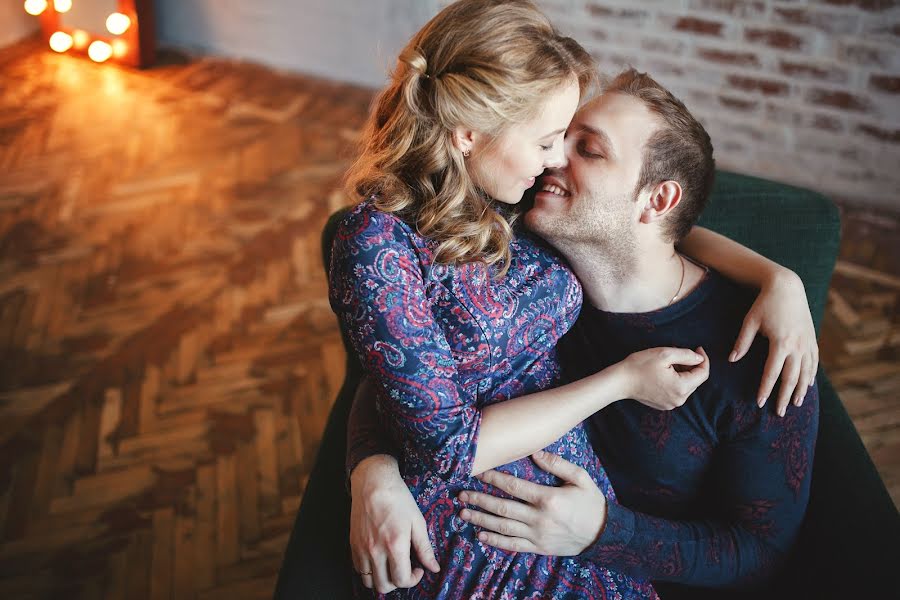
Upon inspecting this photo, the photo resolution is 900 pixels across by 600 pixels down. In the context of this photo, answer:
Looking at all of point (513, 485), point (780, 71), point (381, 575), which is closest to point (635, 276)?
point (513, 485)

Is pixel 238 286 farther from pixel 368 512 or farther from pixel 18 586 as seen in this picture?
pixel 368 512

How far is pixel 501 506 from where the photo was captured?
1.31 metres

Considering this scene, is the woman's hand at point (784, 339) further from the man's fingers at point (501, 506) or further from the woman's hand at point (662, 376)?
the man's fingers at point (501, 506)

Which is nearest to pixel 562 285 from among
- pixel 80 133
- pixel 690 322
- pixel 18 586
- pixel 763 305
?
pixel 690 322

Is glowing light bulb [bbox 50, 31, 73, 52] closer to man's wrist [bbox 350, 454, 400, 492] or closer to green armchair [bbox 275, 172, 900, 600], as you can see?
green armchair [bbox 275, 172, 900, 600]

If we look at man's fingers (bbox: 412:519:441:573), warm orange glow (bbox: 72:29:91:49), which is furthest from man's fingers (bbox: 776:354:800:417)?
warm orange glow (bbox: 72:29:91:49)

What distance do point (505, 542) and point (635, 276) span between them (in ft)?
1.79

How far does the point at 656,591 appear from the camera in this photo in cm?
152

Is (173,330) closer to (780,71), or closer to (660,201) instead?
(660,201)

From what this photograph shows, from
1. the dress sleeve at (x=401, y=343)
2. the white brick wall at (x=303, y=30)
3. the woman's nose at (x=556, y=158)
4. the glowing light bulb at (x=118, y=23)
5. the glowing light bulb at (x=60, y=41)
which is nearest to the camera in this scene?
the dress sleeve at (x=401, y=343)

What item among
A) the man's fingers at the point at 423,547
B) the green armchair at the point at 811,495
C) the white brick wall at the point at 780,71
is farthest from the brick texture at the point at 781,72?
the man's fingers at the point at 423,547

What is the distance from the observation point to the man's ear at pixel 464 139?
1.38 meters

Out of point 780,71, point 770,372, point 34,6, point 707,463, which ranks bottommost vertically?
point 34,6

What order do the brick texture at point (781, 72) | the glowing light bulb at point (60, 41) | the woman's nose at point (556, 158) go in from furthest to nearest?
the glowing light bulb at point (60, 41) → the brick texture at point (781, 72) → the woman's nose at point (556, 158)
